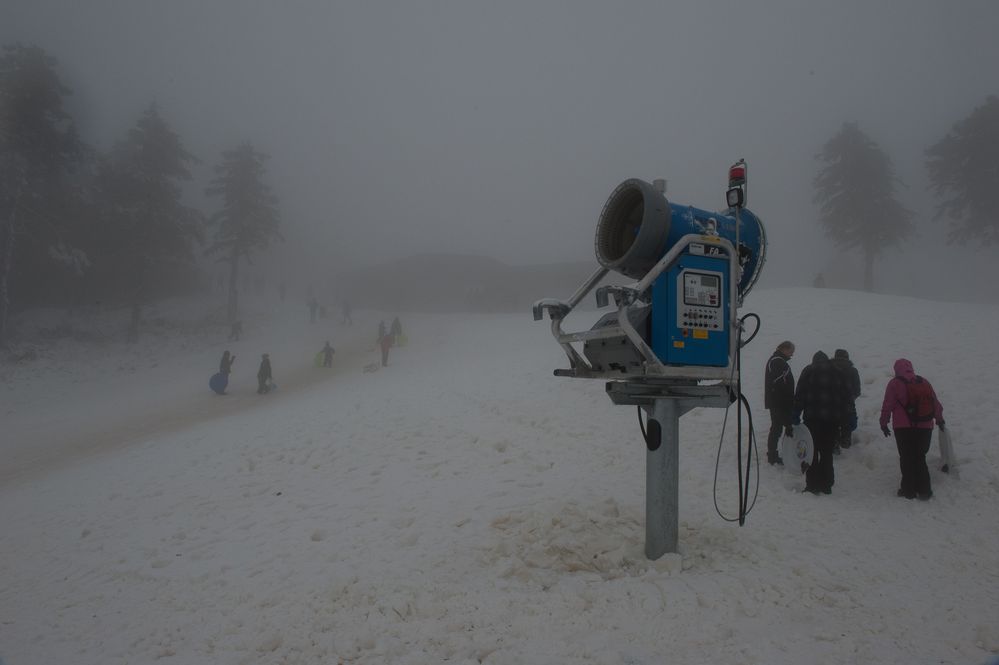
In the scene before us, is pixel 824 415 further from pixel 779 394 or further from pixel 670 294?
pixel 670 294

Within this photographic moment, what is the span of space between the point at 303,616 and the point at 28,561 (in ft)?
17.1

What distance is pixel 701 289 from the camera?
427cm

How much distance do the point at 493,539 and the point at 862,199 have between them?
1549 inches

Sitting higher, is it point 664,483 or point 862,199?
point 862,199

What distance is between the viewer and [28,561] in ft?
22.8

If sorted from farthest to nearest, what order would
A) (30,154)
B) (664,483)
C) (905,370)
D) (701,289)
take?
(30,154)
(905,370)
(664,483)
(701,289)

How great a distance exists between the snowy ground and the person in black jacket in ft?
1.73

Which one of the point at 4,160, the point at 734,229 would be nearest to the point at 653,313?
the point at 734,229

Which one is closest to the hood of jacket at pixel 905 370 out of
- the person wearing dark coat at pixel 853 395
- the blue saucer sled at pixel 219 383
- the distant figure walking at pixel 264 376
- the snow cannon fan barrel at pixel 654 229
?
the person wearing dark coat at pixel 853 395

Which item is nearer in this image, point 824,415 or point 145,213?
point 824,415

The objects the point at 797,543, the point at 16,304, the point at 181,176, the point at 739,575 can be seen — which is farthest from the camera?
the point at 181,176

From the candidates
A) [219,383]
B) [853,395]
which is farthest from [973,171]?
[219,383]

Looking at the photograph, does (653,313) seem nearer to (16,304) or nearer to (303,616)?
(303,616)

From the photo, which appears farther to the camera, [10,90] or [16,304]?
[16,304]
